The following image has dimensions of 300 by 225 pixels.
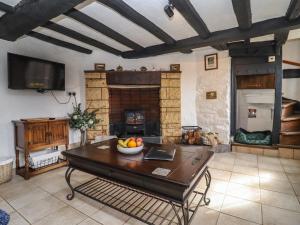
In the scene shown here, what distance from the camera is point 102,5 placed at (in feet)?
7.27

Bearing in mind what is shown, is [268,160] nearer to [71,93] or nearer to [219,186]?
[219,186]

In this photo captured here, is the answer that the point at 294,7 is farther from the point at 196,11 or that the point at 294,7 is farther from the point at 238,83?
the point at 238,83

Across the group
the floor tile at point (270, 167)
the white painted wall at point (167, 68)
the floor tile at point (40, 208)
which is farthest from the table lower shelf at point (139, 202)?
the white painted wall at point (167, 68)

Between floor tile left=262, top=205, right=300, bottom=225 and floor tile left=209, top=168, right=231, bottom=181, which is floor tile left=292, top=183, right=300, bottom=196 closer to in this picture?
floor tile left=262, top=205, right=300, bottom=225

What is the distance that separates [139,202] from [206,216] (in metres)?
0.71

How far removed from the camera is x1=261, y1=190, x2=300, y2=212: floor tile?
190 cm

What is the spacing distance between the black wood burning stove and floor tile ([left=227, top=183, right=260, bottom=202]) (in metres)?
2.21

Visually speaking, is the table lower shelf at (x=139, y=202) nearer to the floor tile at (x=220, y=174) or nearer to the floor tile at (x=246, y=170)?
the floor tile at (x=220, y=174)

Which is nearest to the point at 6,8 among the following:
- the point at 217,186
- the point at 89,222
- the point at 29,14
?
the point at 29,14

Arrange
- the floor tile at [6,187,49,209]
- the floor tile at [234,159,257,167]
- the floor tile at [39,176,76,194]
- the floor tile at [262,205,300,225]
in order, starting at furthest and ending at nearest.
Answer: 1. the floor tile at [234,159,257,167]
2. the floor tile at [39,176,76,194]
3. the floor tile at [6,187,49,209]
4. the floor tile at [262,205,300,225]

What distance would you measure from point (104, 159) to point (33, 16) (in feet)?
5.67

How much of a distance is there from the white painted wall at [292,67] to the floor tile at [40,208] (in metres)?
4.90

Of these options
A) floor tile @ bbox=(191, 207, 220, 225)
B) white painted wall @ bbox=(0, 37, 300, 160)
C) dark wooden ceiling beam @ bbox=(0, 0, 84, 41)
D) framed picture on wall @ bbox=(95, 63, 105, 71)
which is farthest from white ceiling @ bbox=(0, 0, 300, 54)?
floor tile @ bbox=(191, 207, 220, 225)

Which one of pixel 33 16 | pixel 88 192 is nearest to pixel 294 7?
pixel 33 16
